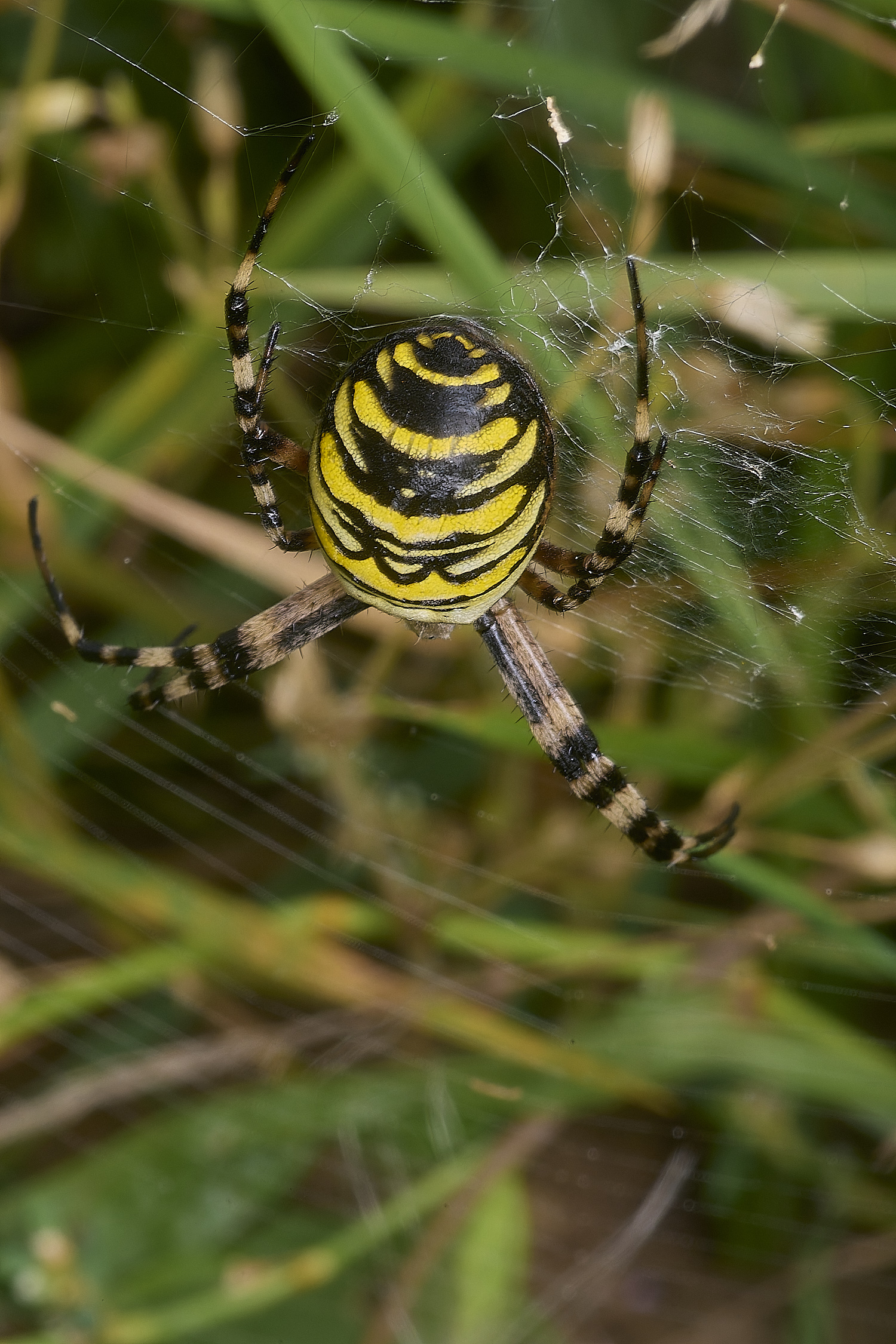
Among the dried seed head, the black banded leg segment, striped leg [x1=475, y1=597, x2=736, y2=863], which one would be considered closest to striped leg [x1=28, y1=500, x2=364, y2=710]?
the black banded leg segment

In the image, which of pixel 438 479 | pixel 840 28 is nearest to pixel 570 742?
A: pixel 438 479

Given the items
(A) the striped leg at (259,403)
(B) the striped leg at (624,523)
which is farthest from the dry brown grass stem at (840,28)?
(A) the striped leg at (259,403)

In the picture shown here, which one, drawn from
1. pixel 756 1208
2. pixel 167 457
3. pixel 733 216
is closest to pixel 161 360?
pixel 167 457

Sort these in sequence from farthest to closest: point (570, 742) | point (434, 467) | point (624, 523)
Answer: point (570, 742), point (624, 523), point (434, 467)

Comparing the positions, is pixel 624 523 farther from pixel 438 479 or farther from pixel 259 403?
pixel 259 403

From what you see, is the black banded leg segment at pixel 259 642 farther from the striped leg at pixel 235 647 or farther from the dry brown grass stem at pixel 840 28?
the dry brown grass stem at pixel 840 28

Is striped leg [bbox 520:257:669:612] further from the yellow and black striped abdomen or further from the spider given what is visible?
the yellow and black striped abdomen

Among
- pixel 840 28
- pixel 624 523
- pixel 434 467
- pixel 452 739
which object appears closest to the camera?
pixel 434 467
